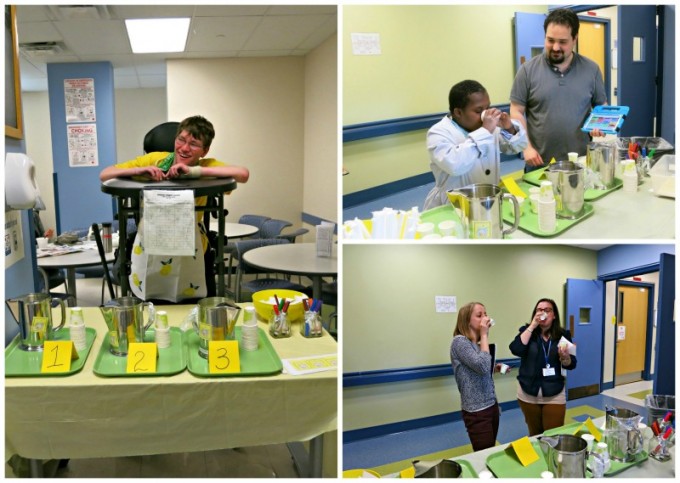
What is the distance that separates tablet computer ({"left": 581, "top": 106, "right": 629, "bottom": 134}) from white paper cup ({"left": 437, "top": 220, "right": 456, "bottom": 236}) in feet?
1.56

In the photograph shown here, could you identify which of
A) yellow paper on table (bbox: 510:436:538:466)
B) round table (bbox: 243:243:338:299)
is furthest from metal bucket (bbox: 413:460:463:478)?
round table (bbox: 243:243:338:299)

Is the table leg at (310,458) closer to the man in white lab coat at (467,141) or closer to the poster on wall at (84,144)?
the man in white lab coat at (467,141)

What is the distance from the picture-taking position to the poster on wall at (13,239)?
1.49 meters

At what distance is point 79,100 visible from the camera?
19.6 ft

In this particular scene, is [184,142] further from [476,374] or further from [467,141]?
[476,374]

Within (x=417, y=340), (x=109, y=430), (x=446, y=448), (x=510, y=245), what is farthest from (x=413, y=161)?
(x=109, y=430)

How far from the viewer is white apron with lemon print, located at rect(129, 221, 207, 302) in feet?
5.74

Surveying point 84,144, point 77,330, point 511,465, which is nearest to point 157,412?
point 77,330

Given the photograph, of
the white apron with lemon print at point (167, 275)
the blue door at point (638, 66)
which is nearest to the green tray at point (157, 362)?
the white apron with lemon print at point (167, 275)

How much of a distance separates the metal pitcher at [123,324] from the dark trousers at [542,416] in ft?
3.33

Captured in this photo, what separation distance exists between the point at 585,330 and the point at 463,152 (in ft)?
1.84

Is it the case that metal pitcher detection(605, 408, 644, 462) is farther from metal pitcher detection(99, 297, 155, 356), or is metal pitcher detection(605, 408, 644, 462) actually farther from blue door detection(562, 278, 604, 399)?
metal pitcher detection(99, 297, 155, 356)

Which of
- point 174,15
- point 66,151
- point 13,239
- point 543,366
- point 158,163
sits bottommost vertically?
point 543,366

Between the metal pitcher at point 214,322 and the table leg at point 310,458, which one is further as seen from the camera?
the table leg at point 310,458
